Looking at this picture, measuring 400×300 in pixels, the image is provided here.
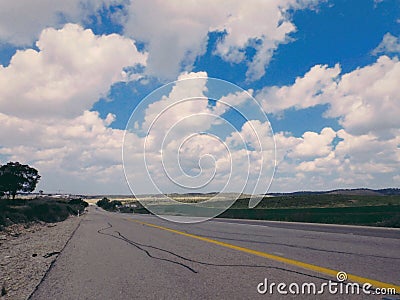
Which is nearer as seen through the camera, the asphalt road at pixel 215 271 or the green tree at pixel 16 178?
the asphalt road at pixel 215 271

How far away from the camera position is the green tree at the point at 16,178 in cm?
8610

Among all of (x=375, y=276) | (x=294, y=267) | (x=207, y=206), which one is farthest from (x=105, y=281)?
(x=207, y=206)

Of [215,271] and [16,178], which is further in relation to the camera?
[16,178]

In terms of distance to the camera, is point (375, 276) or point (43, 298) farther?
point (375, 276)

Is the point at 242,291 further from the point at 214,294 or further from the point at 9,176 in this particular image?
the point at 9,176

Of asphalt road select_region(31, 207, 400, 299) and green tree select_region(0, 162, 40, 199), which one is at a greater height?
green tree select_region(0, 162, 40, 199)

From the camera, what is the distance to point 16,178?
88.1 m

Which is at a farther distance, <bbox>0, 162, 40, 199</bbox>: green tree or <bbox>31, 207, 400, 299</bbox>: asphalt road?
<bbox>0, 162, 40, 199</bbox>: green tree

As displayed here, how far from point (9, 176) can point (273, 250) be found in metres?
90.2

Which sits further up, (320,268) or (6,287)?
(320,268)

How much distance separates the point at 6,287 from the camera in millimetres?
7129

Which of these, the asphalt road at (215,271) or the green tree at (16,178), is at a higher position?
the green tree at (16,178)

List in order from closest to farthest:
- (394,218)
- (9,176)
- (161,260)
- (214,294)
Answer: (214,294), (161,260), (394,218), (9,176)

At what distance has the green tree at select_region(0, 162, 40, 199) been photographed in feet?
282
